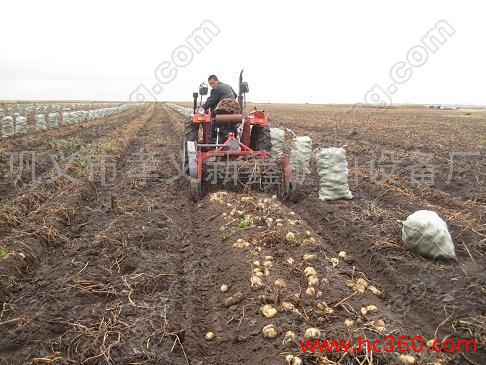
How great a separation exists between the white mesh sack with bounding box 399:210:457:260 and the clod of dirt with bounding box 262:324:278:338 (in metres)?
2.40

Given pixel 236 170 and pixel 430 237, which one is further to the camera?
pixel 236 170

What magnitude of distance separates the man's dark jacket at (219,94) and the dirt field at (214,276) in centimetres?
212

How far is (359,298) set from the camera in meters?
3.85

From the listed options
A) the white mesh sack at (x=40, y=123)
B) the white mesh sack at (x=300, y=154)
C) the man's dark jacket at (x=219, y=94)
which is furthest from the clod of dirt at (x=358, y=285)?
the white mesh sack at (x=40, y=123)

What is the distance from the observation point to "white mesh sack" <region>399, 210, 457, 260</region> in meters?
4.57

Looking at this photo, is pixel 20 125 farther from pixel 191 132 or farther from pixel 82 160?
pixel 191 132

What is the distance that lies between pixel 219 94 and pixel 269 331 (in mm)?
6311

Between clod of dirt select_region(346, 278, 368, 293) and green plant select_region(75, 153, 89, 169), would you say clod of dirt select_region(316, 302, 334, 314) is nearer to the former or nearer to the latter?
clod of dirt select_region(346, 278, 368, 293)

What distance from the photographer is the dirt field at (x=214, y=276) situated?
3.21 m

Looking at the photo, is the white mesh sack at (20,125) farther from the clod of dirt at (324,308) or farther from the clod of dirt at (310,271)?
the clod of dirt at (324,308)

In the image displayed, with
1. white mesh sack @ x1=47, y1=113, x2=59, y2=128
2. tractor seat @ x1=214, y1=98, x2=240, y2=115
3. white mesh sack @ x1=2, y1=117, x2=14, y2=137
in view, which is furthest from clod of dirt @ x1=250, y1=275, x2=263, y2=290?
white mesh sack @ x1=47, y1=113, x2=59, y2=128

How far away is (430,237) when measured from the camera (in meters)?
4.56

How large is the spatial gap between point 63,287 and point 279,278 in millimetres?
2255

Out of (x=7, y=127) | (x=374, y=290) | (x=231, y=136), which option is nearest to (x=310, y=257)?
(x=374, y=290)
